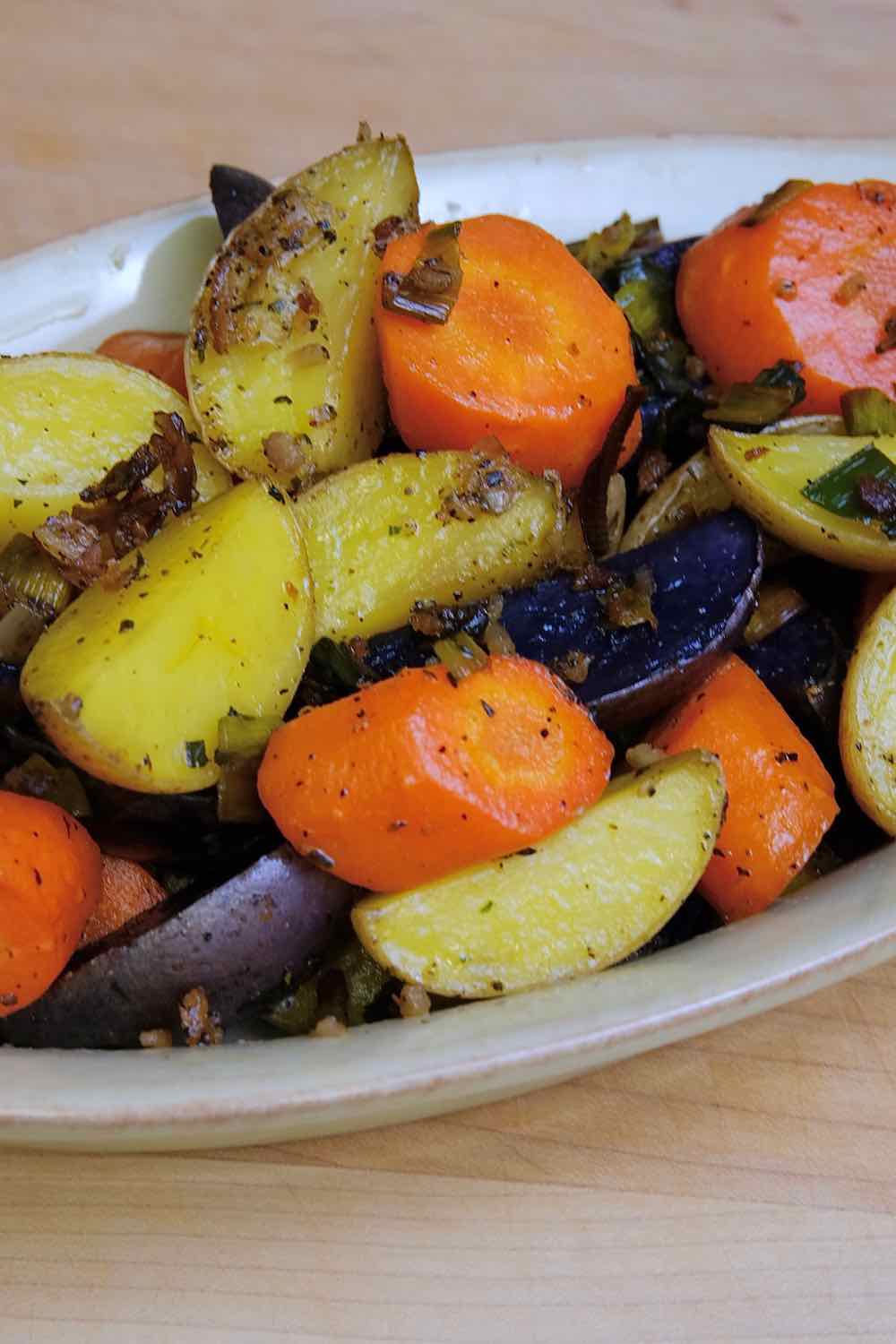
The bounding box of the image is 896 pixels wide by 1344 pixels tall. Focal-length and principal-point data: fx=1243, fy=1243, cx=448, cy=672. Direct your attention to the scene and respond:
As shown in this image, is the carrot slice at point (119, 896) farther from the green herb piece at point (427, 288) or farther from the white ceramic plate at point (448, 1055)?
the green herb piece at point (427, 288)

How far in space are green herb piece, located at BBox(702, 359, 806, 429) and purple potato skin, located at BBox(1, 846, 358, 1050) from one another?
2.14ft

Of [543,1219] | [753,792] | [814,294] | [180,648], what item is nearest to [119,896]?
[180,648]

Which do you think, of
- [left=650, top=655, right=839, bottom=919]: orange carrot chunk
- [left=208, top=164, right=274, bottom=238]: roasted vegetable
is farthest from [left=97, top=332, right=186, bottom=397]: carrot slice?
[left=650, top=655, right=839, bottom=919]: orange carrot chunk

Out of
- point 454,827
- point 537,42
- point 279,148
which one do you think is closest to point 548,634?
point 454,827

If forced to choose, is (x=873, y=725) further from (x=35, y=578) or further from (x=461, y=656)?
(x=35, y=578)

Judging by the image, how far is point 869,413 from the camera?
4.21ft

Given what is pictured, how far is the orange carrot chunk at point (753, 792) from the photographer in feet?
3.75

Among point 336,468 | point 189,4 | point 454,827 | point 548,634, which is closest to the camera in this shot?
point 454,827

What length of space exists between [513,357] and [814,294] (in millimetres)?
383

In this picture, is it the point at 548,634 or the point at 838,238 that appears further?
the point at 838,238

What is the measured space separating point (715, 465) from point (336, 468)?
A: 38cm

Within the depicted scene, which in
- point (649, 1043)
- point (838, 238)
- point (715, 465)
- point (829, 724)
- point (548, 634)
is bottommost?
point (649, 1043)

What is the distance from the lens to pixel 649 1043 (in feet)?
3.37

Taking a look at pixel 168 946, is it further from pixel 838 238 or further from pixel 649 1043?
pixel 838 238
